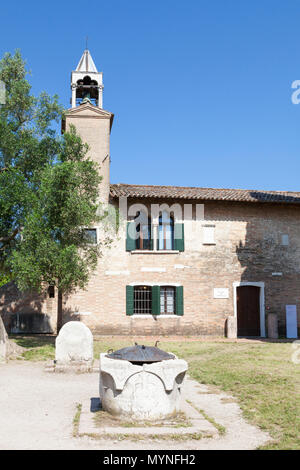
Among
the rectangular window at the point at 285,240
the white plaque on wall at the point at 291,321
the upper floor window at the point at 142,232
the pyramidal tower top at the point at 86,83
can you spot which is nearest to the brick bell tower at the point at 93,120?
the pyramidal tower top at the point at 86,83

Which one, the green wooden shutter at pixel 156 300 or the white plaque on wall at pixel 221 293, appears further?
the white plaque on wall at pixel 221 293

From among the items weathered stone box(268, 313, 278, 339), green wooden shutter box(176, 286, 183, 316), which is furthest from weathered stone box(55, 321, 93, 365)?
weathered stone box(268, 313, 278, 339)

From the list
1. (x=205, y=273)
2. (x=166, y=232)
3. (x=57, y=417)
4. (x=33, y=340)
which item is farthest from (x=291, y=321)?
(x=57, y=417)

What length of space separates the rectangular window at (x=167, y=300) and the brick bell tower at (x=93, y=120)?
479 cm

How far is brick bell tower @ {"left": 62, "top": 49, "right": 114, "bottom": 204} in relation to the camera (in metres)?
A: 19.6

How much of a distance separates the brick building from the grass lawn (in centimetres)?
187

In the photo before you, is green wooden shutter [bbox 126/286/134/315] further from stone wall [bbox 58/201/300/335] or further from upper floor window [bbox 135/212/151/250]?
upper floor window [bbox 135/212/151/250]

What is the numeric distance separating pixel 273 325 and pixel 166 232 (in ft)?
20.9

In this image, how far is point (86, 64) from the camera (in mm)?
20984

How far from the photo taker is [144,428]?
556cm

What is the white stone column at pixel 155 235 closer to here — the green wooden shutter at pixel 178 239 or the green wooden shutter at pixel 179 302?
the green wooden shutter at pixel 178 239

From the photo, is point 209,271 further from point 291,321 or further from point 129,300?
point 291,321

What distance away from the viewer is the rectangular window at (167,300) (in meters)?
19.2

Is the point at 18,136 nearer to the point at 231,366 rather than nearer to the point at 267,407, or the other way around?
the point at 231,366
